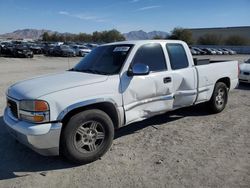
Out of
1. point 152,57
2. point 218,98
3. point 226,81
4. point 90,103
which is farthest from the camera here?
point 226,81

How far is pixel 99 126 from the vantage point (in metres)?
4.10

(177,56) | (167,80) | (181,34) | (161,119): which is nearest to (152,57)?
(167,80)

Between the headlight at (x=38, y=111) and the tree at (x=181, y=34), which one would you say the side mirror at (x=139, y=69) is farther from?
the tree at (x=181, y=34)


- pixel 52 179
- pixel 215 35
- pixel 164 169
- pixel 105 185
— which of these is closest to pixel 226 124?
pixel 164 169

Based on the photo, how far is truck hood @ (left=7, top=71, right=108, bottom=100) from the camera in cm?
374

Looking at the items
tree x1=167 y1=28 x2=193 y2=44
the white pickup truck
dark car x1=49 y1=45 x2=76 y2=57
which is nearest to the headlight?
the white pickup truck

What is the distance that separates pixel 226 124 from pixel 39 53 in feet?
133

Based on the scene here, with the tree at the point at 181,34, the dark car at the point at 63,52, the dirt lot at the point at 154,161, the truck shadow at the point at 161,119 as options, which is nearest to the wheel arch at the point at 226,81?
the truck shadow at the point at 161,119

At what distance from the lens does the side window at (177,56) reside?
17.3 feet

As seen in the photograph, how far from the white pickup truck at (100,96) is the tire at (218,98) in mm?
732

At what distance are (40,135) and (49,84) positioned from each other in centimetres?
85

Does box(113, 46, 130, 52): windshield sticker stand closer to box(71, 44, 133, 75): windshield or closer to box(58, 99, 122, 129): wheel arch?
box(71, 44, 133, 75): windshield

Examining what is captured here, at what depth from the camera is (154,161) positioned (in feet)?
13.3

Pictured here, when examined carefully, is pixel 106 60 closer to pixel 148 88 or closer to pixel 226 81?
pixel 148 88
